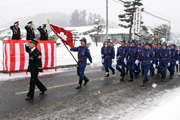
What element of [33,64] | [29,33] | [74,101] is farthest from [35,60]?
[29,33]

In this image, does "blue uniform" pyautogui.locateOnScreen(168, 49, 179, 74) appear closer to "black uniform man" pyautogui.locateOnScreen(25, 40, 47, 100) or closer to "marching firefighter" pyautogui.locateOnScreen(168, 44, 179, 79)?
"marching firefighter" pyautogui.locateOnScreen(168, 44, 179, 79)

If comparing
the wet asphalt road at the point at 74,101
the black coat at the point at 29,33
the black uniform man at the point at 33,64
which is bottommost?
the wet asphalt road at the point at 74,101

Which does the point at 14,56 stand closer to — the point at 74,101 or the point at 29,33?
the point at 29,33

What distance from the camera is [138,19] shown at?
2114 centimetres

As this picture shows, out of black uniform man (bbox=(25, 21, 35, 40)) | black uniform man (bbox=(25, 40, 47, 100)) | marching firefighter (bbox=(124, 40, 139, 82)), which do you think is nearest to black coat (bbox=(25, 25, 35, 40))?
black uniform man (bbox=(25, 21, 35, 40))

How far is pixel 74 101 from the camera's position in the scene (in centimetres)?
512

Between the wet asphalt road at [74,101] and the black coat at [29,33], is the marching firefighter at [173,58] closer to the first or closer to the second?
the wet asphalt road at [74,101]

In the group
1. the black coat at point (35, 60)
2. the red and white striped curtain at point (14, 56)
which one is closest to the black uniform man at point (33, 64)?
the black coat at point (35, 60)

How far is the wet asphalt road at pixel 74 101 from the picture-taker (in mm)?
4176

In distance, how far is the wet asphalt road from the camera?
13.7 feet

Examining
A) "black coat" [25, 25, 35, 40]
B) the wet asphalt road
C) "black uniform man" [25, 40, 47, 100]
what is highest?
"black coat" [25, 25, 35, 40]

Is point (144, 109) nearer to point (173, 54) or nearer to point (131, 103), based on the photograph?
point (131, 103)

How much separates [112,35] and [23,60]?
3585 cm

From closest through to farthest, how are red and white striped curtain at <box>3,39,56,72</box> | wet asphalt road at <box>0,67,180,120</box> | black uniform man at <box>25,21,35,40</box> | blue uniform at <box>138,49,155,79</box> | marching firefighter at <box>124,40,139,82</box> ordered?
wet asphalt road at <box>0,67,180,120</box>
blue uniform at <box>138,49,155,79</box>
marching firefighter at <box>124,40,139,82</box>
red and white striped curtain at <box>3,39,56,72</box>
black uniform man at <box>25,21,35,40</box>
